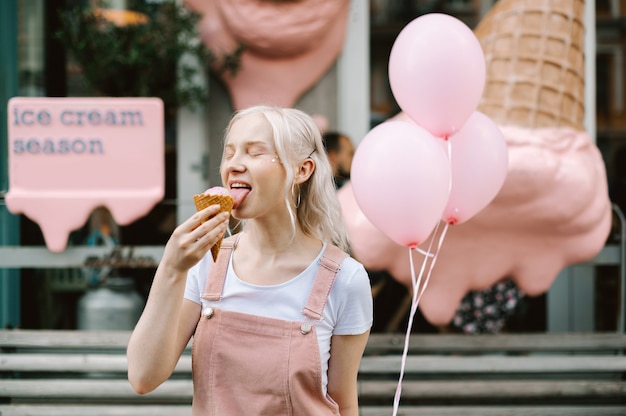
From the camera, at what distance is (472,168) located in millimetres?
2455

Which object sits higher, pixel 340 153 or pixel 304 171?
pixel 304 171

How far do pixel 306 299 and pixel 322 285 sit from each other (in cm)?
5

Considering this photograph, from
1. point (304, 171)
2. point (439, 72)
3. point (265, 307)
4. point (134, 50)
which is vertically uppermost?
point (134, 50)

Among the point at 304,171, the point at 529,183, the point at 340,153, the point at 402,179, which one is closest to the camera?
the point at 304,171

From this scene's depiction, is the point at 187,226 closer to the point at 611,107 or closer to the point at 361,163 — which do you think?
the point at 361,163

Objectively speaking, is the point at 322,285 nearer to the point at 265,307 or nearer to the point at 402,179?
the point at 265,307

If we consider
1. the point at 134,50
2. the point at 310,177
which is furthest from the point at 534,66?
the point at 134,50

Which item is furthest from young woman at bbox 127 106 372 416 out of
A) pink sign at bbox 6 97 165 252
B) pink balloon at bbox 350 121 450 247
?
pink sign at bbox 6 97 165 252

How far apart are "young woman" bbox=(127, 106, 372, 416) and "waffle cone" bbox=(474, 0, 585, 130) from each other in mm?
1974

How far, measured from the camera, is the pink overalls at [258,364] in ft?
4.64

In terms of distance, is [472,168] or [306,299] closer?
[306,299]

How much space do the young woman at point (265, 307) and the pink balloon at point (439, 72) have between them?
3.04 ft

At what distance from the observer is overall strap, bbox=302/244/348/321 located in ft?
4.78

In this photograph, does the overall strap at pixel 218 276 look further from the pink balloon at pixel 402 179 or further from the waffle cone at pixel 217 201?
the pink balloon at pixel 402 179
